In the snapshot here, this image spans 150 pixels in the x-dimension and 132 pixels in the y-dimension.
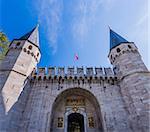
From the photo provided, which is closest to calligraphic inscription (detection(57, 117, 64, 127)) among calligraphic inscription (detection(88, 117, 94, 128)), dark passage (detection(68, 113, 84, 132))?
dark passage (detection(68, 113, 84, 132))

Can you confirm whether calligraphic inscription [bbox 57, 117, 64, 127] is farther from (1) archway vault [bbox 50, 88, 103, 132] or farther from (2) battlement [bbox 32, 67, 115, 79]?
(2) battlement [bbox 32, 67, 115, 79]

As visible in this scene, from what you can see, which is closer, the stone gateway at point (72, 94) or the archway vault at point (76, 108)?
the stone gateway at point (72, 94)

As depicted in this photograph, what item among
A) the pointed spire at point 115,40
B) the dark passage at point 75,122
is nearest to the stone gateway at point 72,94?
the dark passage at point 75,122

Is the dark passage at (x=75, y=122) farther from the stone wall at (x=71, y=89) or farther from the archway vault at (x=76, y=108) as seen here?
the stone wall at (x=71, y=89)

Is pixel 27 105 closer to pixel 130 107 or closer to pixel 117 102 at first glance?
pixel 117 102

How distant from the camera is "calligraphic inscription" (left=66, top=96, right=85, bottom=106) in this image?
42.8 feet

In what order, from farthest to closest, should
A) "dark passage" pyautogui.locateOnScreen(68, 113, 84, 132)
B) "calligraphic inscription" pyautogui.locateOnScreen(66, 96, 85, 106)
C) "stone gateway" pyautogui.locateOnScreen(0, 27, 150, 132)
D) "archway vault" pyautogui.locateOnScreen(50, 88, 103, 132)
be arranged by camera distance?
"calligraphic inscription" pyautogui.locateOnScreen(66, 96, 85, 106), "dark passage" pyautogui.locateOnScreen(68, 113, 84, 132), "archway vault" pyautogui.locateOnScreen(50, 88, 103, 132), "stone gateway" pyautogui.locateOnScreen(0, 27, 150, 132)

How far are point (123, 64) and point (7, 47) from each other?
36.5 feet

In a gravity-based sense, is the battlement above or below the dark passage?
above

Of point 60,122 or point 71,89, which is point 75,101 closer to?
point 71,89

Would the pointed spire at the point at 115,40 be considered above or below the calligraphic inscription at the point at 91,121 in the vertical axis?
above

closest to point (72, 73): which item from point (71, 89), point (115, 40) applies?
point (71, 89)

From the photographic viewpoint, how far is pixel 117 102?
12.0 meters

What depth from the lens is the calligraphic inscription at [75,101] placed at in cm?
1305
